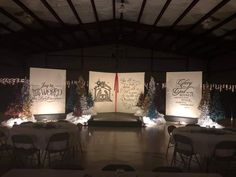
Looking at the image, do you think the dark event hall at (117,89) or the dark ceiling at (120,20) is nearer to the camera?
the dark event hall at (117,89)

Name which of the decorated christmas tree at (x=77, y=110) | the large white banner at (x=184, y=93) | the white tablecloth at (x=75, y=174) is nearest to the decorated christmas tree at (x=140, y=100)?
the large white banner at (x=184, y=93)

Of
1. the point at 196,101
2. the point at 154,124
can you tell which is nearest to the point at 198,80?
the point at 196,101

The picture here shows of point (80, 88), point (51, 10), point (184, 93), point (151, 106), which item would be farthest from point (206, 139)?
point (80, 88)

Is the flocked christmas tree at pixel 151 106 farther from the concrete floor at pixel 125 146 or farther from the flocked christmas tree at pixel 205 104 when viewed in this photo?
the flocked christmas tree at pixel 205 104

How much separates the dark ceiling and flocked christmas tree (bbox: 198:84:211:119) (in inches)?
78.7

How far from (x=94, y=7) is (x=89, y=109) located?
517 centimetres

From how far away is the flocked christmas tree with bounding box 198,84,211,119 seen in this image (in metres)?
12.4

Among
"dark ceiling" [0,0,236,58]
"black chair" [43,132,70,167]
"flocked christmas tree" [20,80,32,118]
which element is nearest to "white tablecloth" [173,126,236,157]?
"black chair" [43,132,70,167]

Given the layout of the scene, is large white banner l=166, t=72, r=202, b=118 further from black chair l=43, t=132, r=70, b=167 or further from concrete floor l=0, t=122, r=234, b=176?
black chair l=43, t=132, r=70, b=167

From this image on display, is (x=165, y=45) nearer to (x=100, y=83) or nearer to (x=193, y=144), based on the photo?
(x=100, y=83)

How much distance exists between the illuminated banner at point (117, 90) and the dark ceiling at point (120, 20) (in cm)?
198

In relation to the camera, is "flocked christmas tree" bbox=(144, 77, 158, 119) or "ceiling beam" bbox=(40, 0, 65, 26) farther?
"flocked christmas tree" bbox=(144, 77, 158, 119)

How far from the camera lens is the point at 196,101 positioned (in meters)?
12.9

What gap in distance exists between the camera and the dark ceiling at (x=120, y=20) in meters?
9.18
